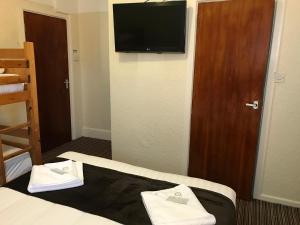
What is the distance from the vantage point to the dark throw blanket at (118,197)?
1.38 m

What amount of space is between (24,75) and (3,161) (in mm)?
769

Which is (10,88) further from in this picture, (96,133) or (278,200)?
(278,200)

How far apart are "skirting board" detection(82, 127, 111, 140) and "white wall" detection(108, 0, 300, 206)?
3.80 ft

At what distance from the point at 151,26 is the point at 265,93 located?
132cm

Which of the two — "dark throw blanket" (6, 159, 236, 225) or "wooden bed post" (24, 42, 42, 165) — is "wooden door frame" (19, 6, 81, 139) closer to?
"wooden bed post" (24, 42, 42, 165)

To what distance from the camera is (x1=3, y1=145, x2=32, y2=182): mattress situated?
2207 mm

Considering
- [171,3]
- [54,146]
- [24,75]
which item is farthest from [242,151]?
[54,146]

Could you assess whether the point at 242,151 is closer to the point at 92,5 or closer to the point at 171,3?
the point at 171,3

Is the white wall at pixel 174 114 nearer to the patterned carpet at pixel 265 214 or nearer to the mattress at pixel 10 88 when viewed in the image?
the patterned carpet at pixel 265 214

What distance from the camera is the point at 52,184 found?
161 centimetres

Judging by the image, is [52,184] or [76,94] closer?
[52,184]

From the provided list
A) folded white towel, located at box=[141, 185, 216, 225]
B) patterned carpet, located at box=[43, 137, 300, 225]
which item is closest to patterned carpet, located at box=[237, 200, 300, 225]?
patterned carpet, located at box=[43, 137, 300, 225]

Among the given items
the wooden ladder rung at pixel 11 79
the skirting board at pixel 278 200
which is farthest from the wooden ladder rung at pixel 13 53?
the skirting board at pixel 278 200

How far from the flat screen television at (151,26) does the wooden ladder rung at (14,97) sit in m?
1.13
